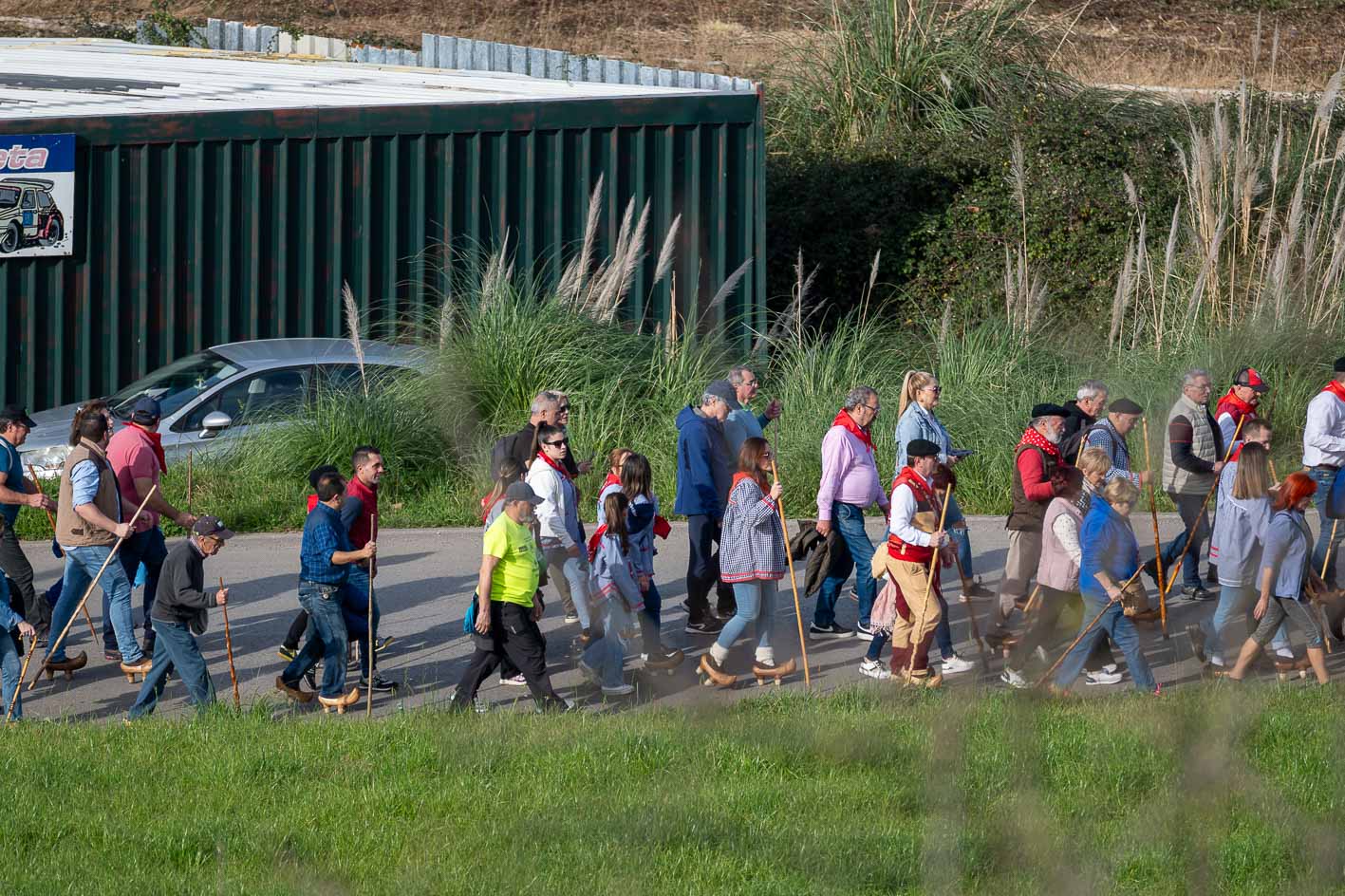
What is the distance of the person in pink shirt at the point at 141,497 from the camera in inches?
339

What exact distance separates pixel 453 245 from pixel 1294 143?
1018 cm

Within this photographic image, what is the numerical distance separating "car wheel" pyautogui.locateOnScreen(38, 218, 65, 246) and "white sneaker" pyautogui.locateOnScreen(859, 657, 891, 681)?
9094 mm

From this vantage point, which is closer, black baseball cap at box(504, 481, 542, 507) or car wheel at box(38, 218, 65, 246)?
black baseball cap at box(504, 481, 542, 507)

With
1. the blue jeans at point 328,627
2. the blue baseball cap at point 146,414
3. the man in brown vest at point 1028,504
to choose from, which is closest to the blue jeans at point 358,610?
the blue jeans at point 328,627

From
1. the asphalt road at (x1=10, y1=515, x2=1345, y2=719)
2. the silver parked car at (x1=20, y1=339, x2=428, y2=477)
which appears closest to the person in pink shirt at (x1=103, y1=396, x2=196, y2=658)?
the asphalt road at (x1=10, y1=515, x2=1345, y2=719)

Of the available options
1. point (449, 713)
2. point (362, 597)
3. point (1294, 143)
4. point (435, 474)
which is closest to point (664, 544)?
point (435, 474)

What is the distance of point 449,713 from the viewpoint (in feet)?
23.0

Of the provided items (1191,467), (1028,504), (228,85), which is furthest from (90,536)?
(228,85)

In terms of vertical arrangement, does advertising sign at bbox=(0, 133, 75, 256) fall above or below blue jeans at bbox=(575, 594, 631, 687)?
above

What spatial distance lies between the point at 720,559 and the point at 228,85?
11341 mm

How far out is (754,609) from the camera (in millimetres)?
8336

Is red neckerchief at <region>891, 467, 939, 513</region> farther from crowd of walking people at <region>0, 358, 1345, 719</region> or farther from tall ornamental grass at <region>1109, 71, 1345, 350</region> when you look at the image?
tall ornamental grass at <region>1109, 71, 1345, 350</region>

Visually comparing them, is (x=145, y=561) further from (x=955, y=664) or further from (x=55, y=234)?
(x=55, y=234)

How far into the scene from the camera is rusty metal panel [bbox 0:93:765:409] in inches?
566
